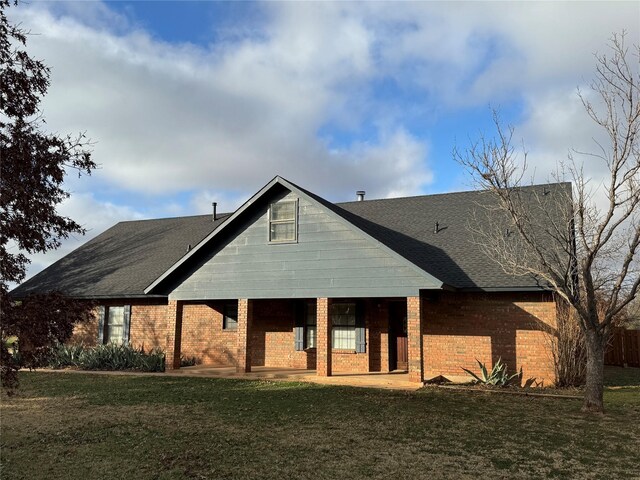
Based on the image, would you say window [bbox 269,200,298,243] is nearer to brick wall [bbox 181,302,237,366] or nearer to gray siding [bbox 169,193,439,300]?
gray siding [bbox 169,193,439,300]

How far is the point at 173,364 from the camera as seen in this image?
1675 cm

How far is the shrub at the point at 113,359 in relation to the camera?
1712cm

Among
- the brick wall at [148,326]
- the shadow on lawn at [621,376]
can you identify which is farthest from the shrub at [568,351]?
the brick wall at [148,326]

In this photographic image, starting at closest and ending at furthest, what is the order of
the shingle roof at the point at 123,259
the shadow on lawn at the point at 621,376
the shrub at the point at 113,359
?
the shadow on lawn at the point at 621,376 < the shrub at the point at 113,359 < the shingle roof at the point at 123,259

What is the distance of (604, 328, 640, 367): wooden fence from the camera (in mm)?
21328

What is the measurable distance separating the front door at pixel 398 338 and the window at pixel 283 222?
4.17 m

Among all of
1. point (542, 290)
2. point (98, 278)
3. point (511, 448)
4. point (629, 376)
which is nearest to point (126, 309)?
point (98, 278)

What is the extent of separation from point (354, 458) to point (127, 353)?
12816 mm

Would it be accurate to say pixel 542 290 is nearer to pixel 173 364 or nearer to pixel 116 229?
pixel 173 364

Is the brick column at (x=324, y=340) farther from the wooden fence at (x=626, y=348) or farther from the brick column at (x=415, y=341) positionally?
the wooden fence at (x=626, y=348)

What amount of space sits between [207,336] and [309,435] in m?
12.0

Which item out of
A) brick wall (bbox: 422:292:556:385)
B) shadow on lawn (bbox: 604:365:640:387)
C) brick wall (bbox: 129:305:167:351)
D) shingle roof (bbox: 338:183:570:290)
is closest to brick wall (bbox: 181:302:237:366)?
brick wall (bbox: 129:305:167:351)

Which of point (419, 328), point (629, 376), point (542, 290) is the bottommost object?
point (629, 376)

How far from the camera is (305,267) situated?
15.3m
